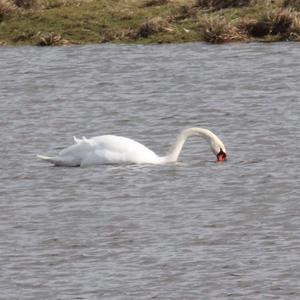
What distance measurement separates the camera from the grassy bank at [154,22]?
25.9 metres

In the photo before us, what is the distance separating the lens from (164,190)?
49.4ft

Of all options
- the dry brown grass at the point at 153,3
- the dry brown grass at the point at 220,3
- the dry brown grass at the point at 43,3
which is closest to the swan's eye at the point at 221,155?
the dry brown grass at the point at 220,3

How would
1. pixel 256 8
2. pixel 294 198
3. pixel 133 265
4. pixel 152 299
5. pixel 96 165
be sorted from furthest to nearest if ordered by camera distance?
pixel 256 8 < pixel 96 165 < pixel 294 198 < pixel 133 265 < pixel 152 299

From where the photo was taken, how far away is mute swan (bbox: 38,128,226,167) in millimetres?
16531

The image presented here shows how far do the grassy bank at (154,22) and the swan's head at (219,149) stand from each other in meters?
9.00

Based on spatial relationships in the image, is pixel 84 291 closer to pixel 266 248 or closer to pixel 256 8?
pixel 266 248

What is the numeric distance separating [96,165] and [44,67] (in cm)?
841

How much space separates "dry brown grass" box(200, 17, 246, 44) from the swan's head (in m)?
8.98

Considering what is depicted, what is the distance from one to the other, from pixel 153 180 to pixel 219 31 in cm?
1047

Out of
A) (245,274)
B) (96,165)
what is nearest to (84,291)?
(245,274)

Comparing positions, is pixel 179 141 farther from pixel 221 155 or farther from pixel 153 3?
pixel 153 3

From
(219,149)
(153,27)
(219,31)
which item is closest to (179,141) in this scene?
(219,149)

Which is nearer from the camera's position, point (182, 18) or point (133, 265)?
point (133, 265)

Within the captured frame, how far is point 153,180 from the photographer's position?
1570 cm
